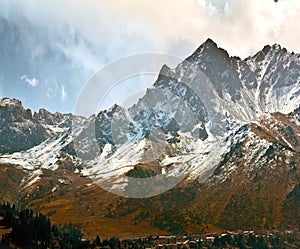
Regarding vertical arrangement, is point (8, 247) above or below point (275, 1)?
below

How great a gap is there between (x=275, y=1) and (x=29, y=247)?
175432 mm

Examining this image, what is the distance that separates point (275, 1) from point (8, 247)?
169199 millimetres

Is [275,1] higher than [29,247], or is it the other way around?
[275,1]

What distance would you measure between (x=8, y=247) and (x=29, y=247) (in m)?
12.0

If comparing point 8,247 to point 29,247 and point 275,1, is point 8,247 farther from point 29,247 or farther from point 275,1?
point 275,1

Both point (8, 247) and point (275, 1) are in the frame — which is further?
point (8, 247)

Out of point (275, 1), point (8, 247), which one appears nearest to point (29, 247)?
point (8, 247)

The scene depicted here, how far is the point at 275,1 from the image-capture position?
53938 millimetres

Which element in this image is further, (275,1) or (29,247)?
(29,247)

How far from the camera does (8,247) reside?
187875 mm
